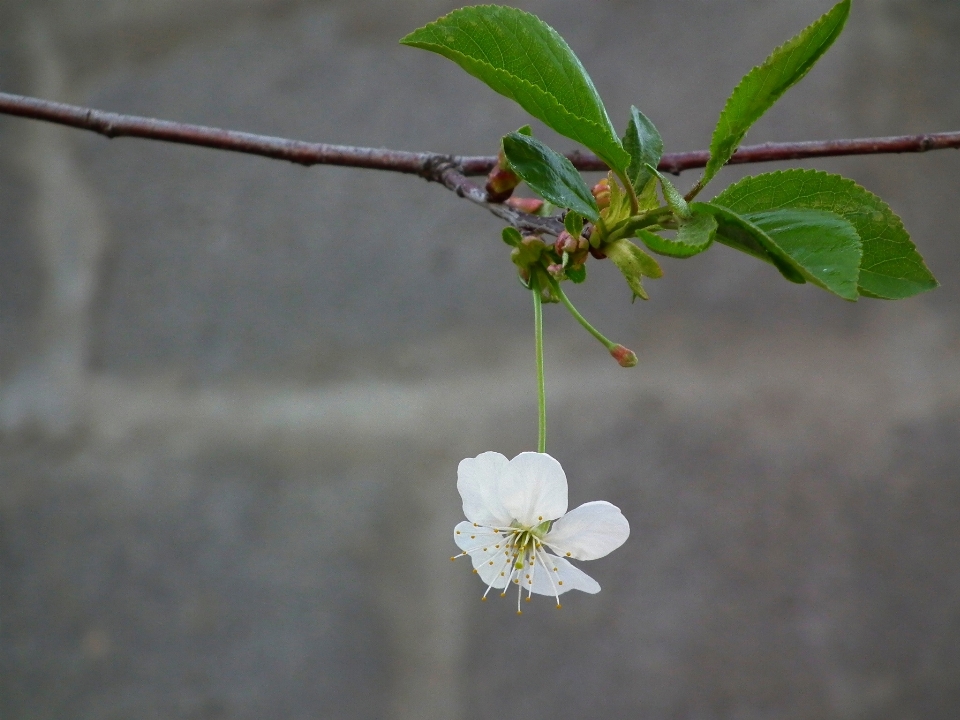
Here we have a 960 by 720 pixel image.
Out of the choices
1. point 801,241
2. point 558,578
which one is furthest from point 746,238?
point 558,578

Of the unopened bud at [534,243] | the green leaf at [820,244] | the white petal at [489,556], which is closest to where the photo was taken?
the green leaf at [820,244]

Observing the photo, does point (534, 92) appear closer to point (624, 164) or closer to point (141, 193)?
point (624, 164)

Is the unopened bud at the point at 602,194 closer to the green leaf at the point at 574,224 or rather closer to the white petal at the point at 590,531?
the green leaf at the point at 574,224

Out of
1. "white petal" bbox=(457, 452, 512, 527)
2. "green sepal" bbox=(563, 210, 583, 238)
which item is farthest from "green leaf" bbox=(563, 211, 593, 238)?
"white petal" bbox=(457, 452, 512, 527)

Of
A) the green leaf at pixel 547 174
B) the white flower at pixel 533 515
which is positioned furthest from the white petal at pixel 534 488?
the green leaf at pixel 547 174

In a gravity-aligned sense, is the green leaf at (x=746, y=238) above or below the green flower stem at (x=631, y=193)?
below

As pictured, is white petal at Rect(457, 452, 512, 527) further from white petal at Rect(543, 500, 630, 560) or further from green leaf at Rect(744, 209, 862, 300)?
green leaf at Rect(744, 209, 862, 300)
